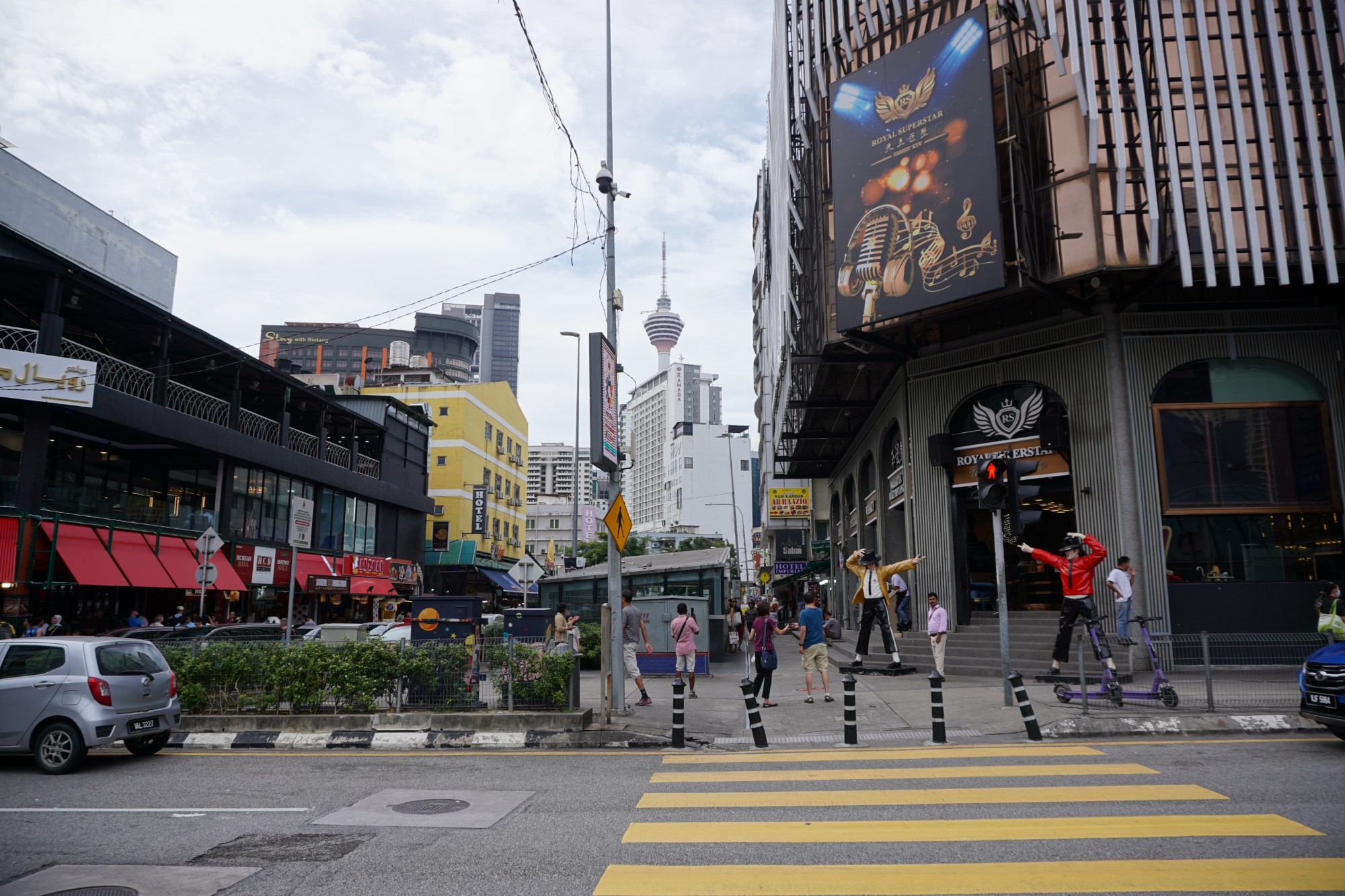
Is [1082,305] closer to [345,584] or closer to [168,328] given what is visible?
[168,328]

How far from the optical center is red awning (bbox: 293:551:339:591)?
35938mm

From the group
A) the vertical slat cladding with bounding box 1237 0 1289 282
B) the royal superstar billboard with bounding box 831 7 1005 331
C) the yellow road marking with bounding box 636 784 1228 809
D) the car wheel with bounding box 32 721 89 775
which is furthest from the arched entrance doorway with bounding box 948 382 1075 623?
the car wheel with bounding box 32 721 89 775

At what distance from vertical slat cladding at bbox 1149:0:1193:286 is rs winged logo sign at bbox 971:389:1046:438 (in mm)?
4093

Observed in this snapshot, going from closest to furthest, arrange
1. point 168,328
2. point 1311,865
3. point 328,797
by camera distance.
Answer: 1. point 1311,865
2. point 328,797
3. point 168,328

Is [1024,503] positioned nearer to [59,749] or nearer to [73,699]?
[73,699]

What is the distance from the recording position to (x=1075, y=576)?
13344mm

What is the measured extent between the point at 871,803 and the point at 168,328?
2803 cm

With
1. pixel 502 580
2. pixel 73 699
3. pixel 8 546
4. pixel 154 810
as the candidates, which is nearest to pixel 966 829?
pixel 154 810

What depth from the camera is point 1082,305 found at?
1770 centimetres

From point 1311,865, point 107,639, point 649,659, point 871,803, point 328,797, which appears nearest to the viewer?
point 1311,865

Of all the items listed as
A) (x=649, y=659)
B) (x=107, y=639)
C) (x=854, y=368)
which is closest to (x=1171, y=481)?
(x=854, y=368)

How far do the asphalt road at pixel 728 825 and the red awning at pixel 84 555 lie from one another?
15.8 m

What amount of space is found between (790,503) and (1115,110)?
42.5 meters

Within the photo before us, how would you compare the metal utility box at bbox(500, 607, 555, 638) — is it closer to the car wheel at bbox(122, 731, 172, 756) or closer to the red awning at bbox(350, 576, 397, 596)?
the car wheel at bbox(122, 731, 172, 756)
